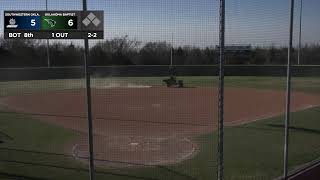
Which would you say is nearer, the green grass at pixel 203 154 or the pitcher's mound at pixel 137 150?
the green grass at pixel 203 154

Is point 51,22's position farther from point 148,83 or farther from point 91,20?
point 148,83

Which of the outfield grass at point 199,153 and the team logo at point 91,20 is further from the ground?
the team logo at point 91,20

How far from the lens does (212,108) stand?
20250 millimetres

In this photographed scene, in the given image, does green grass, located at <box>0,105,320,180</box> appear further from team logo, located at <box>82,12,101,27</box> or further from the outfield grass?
team logo, located at <box>82,12,101,27</box>

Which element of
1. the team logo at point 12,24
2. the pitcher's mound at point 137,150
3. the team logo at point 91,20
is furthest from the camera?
the pitcher's mound at point 137,150

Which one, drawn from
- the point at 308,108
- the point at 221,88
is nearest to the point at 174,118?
the point at 308,108

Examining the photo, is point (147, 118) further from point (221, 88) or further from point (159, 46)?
point (221, 88)

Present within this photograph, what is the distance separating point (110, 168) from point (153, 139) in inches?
130

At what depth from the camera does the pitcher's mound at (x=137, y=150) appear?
31.9ft
